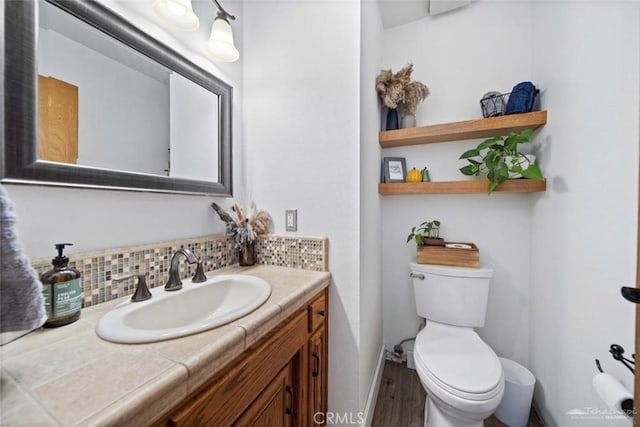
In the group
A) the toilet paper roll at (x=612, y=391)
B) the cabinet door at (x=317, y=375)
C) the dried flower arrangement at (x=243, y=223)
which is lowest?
the cabinet door at (x=317, y=375)

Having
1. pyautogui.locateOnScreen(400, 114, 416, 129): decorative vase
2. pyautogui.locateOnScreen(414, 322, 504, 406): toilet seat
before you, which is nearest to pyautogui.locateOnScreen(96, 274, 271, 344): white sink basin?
pyautogui.locateOnScreen(414, 322, 504, 406): toilet seat

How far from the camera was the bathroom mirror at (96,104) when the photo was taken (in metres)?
0.60

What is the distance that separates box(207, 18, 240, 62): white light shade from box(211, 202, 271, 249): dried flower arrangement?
2.31 feet

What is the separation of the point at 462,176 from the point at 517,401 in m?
1.29

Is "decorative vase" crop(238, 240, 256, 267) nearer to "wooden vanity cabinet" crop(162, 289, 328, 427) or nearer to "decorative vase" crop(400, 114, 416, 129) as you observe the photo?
"wooden vanity cabinet" crop(162, 289, 328, 427)

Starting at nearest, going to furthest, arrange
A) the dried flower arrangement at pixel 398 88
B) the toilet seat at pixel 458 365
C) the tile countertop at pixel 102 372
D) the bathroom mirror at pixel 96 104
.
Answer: the tile countertop at pixel 102 372 → the bathroom mirror at pixel 96 104 → the toilet seat at pixel 458 365 → the dried flower arrangement at pixel 398 88

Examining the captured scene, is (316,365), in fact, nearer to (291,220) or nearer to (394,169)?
(291,220)

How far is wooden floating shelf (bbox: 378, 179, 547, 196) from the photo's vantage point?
1291 millimetres

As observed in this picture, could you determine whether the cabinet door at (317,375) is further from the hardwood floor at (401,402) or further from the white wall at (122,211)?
the white wall at (122,211)

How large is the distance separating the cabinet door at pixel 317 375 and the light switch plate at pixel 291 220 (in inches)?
19.6

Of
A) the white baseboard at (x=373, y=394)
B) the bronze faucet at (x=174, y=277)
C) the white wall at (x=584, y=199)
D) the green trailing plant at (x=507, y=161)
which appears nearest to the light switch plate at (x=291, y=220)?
the bronze faucet at (x=174, y=277)

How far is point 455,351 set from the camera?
3.87 ft

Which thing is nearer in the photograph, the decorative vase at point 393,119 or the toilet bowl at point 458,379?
the toilet bowl at point 458,379

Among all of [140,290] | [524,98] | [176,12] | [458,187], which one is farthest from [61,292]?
[524,98]
